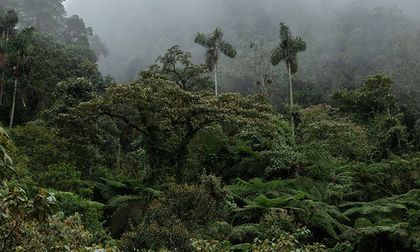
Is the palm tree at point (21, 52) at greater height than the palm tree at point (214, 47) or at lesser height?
lesser

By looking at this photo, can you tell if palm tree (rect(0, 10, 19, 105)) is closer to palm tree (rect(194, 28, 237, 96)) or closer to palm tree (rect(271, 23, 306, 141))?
palm tree (rect(194, 28, 237, 96))

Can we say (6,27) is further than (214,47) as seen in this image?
Yes

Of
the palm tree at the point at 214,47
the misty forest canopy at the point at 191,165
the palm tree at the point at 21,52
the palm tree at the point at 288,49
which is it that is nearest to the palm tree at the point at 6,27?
the misty forest canopy at the point at 191,165

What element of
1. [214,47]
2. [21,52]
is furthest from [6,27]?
[214,47]

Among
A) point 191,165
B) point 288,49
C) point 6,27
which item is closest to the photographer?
point 191,165

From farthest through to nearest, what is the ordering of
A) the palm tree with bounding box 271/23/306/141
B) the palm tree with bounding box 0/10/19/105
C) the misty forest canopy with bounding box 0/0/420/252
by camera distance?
the palm tree with bounding box 0/10/19/105 → the palm tree with bounding box 271/23/306/141 → the misty forest canopy with bounding box 0/0/420/252

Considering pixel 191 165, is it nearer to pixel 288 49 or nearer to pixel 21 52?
pixel 288 49

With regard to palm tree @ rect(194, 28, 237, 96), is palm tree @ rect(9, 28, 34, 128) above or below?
below

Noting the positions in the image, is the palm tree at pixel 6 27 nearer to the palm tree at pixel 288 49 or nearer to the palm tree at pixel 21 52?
the palm tree at pixel 21 52

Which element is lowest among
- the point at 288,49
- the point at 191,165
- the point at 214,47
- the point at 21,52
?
the point at 191,165

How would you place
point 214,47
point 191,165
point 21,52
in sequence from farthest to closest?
point 214,47 < point 21,52 < point 191,165

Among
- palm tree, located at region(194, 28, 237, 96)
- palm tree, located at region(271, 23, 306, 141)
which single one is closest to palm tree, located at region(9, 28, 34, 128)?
palm tree, located at region(194, 28, 237, 96)

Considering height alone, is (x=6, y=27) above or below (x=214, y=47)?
below

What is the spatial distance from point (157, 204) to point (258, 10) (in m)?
82.7
